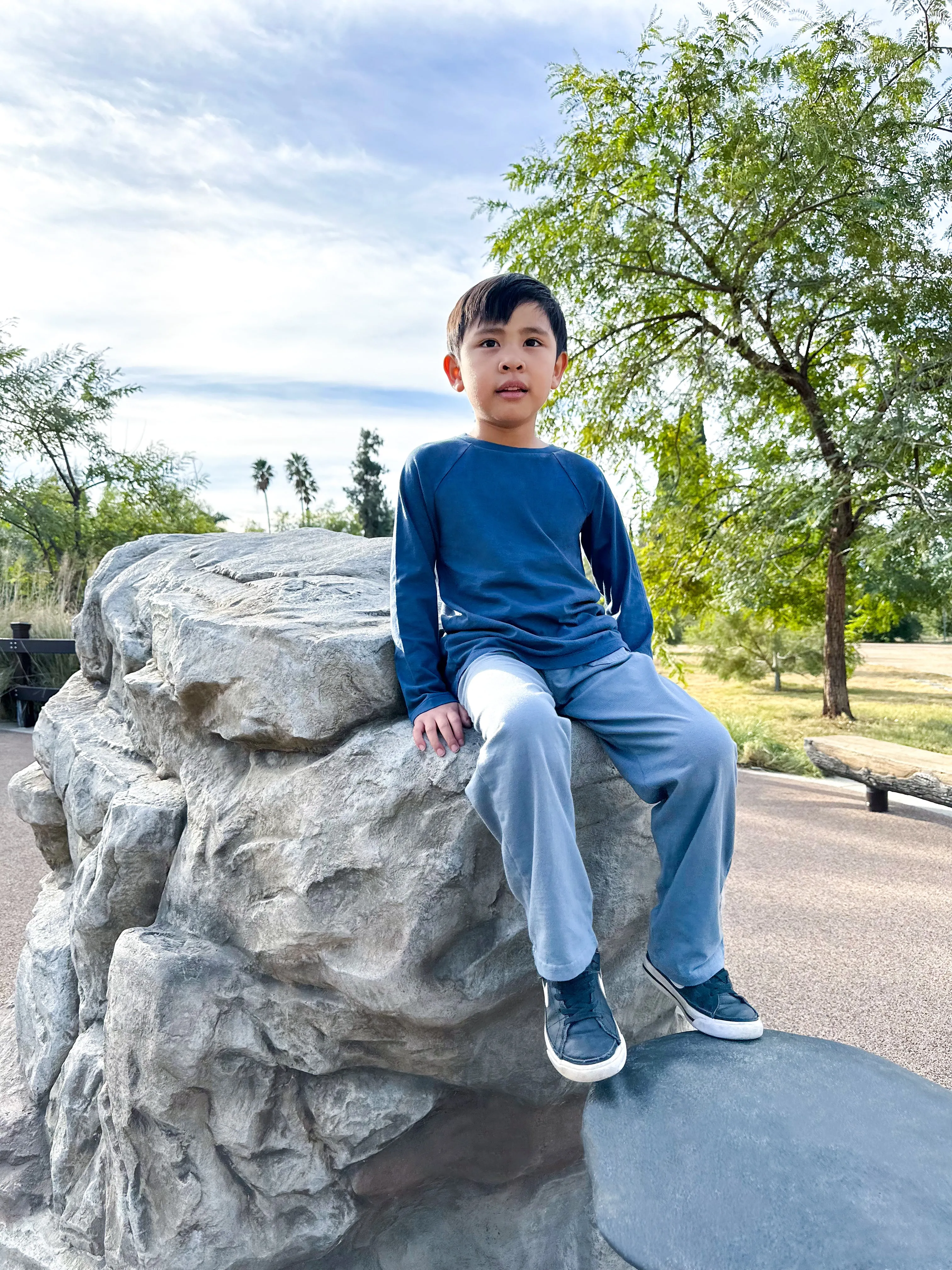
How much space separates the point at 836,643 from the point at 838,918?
20.9ft

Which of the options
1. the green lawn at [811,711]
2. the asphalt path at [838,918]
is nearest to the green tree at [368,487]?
the green lawn at [811,711]

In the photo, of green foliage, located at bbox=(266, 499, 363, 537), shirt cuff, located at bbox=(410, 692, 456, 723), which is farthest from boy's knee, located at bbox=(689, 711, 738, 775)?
green foliage, located at bbox=(266, 499, 363, 537)

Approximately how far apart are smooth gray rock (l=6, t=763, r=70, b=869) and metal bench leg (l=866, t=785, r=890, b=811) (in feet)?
16.2

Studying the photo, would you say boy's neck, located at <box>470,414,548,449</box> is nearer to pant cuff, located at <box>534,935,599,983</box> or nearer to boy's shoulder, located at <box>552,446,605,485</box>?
boy's shoulder, located at <box>552,446,605,485</box>

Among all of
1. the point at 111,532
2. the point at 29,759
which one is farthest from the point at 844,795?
the point at 111,532

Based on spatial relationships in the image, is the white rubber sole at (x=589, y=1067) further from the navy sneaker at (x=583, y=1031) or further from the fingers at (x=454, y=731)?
the fingers at (x=454, y=731)

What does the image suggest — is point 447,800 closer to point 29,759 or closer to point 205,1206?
point 205,1206

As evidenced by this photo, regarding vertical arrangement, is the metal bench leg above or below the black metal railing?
below

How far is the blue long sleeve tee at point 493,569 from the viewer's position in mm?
2018

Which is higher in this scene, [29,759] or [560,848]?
[560,848]

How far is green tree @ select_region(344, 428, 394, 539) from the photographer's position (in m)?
34.7

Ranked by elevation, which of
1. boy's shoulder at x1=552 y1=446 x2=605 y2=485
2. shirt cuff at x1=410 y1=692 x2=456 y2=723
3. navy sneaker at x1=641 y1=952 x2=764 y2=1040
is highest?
boy's shoulder at x1=552 y1=446 x2=605 y2=485

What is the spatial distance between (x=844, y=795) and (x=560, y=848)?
555 centimetres

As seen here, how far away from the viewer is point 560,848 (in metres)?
1.64
